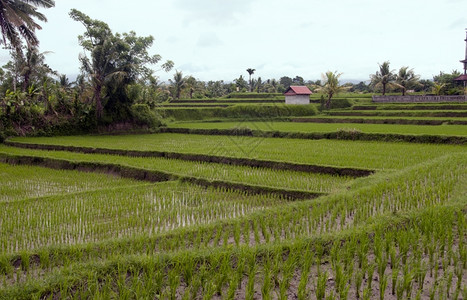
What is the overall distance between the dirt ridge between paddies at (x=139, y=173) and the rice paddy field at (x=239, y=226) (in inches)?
1.0


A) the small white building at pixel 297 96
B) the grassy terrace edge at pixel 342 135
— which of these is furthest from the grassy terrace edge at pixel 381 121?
the small white building at pixel 297 96

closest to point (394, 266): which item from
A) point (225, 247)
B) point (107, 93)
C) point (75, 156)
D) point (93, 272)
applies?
point (225, 247)

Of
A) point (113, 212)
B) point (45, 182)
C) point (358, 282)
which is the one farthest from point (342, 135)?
point (358, 282)

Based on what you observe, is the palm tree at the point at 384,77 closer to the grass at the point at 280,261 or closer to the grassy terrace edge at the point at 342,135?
the grassy terrace edge at the point at 342,135

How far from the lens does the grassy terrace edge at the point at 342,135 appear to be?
11.5 meters

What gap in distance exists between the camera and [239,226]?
4.50m

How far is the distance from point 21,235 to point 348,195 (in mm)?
4297

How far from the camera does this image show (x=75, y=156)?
10.7 m

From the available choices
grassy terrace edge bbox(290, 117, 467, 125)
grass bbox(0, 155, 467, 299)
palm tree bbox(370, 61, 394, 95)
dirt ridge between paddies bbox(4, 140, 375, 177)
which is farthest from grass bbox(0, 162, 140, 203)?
palm tree bbox(370, 61, 394, 95)

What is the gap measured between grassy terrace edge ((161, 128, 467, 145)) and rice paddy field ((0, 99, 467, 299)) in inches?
41.2

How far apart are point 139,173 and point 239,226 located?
469cm

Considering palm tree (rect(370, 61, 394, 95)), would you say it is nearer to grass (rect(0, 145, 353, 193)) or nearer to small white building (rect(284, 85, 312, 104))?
small white building (rect(284, 85, 312, 104))

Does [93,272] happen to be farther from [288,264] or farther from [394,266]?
[394,266]

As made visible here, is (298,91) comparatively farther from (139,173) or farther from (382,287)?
(382,287)
